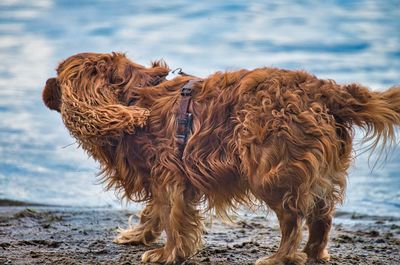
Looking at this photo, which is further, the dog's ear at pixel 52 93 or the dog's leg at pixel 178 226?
the dog's ear at pixel 52 93

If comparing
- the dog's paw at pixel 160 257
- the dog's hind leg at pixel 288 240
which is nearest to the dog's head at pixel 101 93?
the dog's paw at pixel 160 257

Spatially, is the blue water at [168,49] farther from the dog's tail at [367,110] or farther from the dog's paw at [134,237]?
the dog's tail at [367,110]

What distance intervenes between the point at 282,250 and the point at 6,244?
7.17 ft

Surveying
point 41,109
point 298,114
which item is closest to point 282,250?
point 298,114

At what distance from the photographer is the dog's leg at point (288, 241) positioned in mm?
6453

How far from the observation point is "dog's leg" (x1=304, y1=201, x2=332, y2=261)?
687cm

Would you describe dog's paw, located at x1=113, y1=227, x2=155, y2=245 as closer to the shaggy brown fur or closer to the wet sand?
the wet sand

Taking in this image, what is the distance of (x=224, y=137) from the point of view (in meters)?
6.52

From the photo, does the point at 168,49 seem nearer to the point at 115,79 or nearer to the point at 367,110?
the point at 115,79

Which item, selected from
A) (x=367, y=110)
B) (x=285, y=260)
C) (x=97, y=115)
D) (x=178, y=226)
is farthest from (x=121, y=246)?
(x=367, y=110)

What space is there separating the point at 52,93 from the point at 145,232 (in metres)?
1.36

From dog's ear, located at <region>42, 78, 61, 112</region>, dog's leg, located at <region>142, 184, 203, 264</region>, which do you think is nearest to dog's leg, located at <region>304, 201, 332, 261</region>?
dog's leg, located at <region>142, 184, 203, 264</region>

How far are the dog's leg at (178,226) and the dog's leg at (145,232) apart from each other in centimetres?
66

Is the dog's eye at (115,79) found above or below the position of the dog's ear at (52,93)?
above
